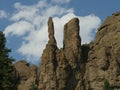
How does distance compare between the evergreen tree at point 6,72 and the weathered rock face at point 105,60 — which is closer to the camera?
the evergreen tree at point 6,72

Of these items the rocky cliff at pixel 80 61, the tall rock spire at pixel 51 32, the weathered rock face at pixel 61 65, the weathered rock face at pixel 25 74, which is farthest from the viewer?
the weathered rock face at pixel 25 74

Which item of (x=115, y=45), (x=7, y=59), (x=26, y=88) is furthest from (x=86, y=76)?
(x=7, y=59)

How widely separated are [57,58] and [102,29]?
16.9 meters

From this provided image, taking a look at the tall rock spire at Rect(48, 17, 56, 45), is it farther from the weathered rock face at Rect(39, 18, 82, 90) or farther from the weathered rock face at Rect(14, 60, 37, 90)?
the weathered rock face at Rect(14, 60, 37, 90)

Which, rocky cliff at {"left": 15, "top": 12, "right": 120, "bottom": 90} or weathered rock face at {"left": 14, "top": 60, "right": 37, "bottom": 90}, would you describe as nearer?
rocky cliff at {"left": 15, "top": 12, "right": 120, "bottom": 90}

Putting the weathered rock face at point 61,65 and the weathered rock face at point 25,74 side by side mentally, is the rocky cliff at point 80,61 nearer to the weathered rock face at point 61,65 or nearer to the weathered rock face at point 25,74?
the weathered rock face at point 61,65

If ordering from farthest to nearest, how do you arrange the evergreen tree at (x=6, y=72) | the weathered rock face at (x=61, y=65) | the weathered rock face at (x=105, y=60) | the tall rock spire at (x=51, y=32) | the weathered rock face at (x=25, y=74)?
the weathered rock face at (x=25, y=74) < the tall rock spire at (x=51, y=32) < the weathered rock face at (x=61, y=65) < the weathered rock face at (x=105, y=60) < the evergreen tree at (x=6, y=72)

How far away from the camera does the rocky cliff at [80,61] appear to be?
123 m

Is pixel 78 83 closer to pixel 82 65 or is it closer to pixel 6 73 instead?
pixel 82 65

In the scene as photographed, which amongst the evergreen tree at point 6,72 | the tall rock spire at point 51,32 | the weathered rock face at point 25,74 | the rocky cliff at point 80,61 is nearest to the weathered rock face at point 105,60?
the rocky cliff at point 80,61

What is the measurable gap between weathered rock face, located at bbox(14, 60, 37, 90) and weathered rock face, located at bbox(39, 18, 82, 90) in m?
10.9

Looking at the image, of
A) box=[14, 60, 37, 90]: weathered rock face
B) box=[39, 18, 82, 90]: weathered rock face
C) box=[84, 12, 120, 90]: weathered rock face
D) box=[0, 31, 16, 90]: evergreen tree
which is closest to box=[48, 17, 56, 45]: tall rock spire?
box=[39, 18, 82, 90]: weathered rock face

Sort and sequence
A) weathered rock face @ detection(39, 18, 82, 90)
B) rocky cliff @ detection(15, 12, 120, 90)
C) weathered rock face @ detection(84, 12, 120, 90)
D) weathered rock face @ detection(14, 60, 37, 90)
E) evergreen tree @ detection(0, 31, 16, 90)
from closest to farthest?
evergreen tree @ detection(0, 31, 16, 90) → weathered rock face @ detection(84, 12, 120, 90) → rocky cliff @ detection(15, 12, 120, 90) → weathered rock face @ detection(39, 18, 82, 90) → weathered rock face @ detection(14, 60, 37, 90)

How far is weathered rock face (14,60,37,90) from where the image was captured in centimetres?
13725
